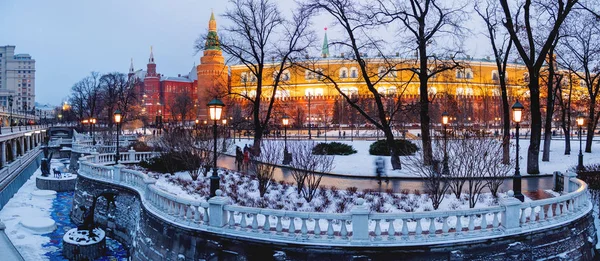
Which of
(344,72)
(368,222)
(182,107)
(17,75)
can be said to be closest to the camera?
(368,222)

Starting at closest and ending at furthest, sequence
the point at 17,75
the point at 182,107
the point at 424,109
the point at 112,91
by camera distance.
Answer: the point at 424,109 → the point at 112,91 → the point at 182,107 → the point at 17,75

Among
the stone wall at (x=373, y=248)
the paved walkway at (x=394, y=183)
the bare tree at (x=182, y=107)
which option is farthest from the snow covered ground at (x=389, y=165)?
the bare tree at (x=182, y=107)

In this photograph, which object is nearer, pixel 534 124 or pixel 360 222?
pixel 360 222

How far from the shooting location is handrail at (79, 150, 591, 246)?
31.5 ft

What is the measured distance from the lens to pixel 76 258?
56.5 ft

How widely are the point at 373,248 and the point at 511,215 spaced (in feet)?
10.4

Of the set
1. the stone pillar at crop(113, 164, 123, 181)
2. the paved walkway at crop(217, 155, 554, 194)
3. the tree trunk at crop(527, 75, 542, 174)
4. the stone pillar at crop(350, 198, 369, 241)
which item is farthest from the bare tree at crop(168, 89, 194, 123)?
the stone pillar at crop(350, 198, 369, 241)

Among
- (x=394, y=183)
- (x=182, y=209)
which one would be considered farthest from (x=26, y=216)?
(x=394, y=183)

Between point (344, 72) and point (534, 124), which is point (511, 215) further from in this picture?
point (344, 72)

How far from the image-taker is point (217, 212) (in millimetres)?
10430

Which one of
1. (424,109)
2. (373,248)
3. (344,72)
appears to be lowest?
(373,248)

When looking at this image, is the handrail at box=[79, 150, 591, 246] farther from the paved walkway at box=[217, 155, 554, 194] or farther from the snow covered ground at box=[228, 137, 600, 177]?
the snow covered ground at box=[228, 137, 600, 177]

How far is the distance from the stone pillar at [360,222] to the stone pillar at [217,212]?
2.87 metres

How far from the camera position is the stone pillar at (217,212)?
10.4m
